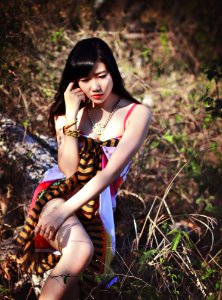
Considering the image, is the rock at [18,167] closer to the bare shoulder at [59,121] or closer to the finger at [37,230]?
the bare shoulder at [59,121]

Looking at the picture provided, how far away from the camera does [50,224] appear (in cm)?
310

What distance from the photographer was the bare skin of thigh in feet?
9.71

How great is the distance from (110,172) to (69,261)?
0.58 meters

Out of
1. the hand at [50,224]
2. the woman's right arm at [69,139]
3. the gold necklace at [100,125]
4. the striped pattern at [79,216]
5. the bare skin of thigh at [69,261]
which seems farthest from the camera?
the gold necklace at [100,125]

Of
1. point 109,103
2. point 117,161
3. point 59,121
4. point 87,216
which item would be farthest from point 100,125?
point 87,216

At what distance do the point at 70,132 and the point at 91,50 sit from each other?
510 millimetres

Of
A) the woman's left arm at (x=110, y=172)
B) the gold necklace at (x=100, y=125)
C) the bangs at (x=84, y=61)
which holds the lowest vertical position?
the woman's left arm at (x=110, y=172)

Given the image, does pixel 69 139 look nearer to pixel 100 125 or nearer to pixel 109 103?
pixel 100 125

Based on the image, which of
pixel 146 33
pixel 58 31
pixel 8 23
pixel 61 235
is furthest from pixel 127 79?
pixel 61 235

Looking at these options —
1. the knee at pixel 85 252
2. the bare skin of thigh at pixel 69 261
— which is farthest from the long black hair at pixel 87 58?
the knee at pixel 85 252

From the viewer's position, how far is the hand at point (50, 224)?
10.2 feet

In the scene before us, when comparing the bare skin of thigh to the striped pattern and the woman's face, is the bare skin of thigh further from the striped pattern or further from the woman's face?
the woman's face

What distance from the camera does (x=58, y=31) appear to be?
5344 mm

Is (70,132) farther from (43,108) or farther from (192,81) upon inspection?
(192,81)
